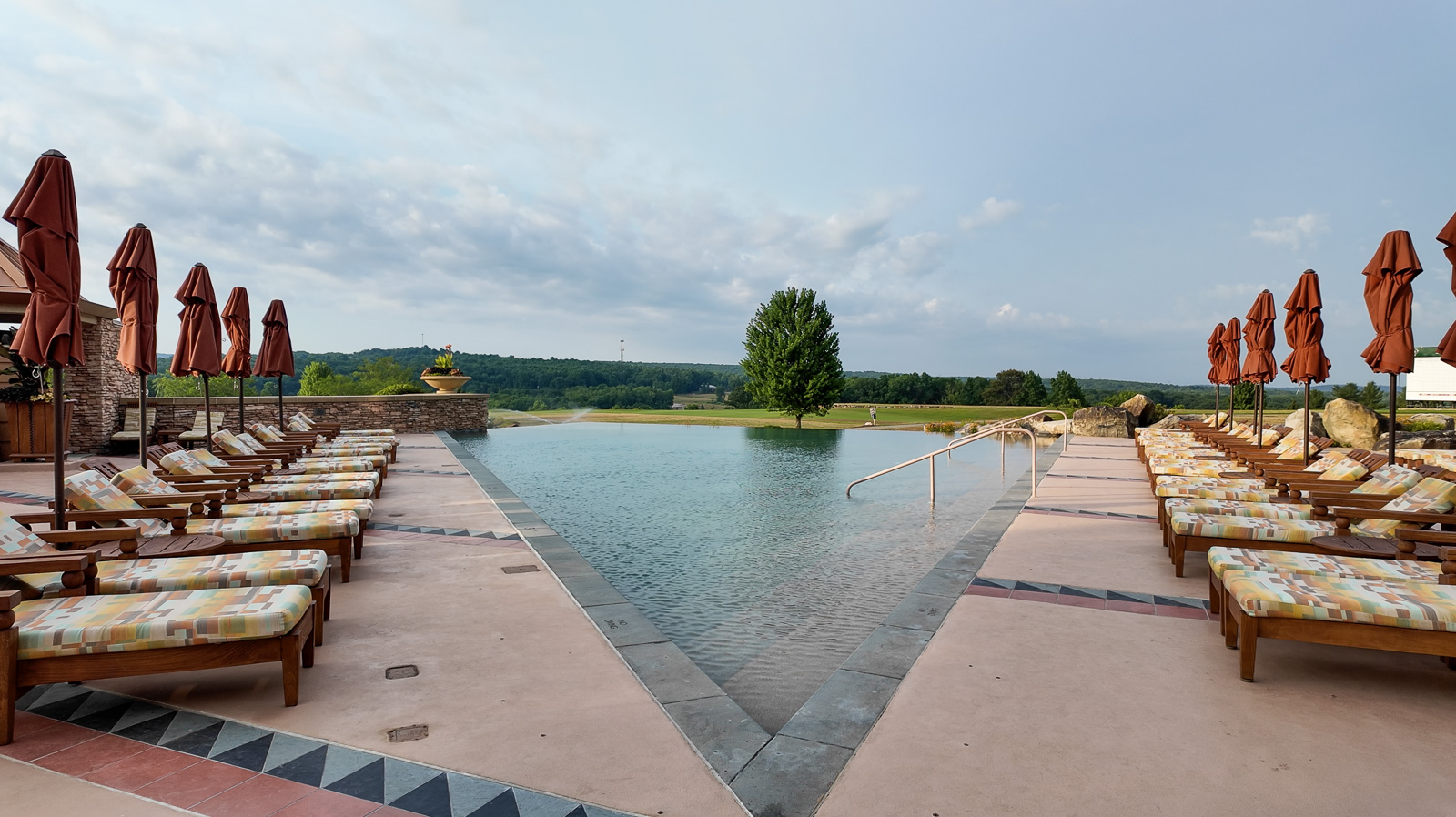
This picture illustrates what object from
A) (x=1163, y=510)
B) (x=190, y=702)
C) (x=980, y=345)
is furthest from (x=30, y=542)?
(x=980, y=345)

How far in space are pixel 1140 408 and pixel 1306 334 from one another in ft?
42.1

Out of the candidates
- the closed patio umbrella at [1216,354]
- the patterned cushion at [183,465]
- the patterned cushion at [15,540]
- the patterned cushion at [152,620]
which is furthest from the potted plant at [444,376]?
the closed patio umbrella at [1216,354]

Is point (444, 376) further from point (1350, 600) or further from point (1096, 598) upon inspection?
point (1350, 600)

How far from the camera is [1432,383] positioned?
21438 millimetres

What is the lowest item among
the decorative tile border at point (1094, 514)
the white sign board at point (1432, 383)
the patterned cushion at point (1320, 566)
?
the decorative tile border at point (1094, 514)

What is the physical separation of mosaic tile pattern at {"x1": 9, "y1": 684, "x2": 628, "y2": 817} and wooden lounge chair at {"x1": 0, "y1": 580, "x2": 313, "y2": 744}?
0.22m

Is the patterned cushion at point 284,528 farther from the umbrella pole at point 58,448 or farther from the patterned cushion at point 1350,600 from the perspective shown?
the patterned cushion at point 1350,600

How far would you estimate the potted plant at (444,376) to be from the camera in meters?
20.3

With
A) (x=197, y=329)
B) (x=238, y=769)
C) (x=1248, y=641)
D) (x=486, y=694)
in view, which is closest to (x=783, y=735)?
(x=486, y=694)

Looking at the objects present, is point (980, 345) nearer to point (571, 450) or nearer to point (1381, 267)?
point (571, 450)

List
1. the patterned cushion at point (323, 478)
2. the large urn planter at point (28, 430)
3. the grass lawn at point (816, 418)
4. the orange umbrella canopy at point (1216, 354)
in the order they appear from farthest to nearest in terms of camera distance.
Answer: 1. the grass lawn at point (816, 418)
2. the orange umbrella canopy at point (1216, 354)
3. the large urn planter at point (28, 430)
4. the patterned cushion at point (323, 478)

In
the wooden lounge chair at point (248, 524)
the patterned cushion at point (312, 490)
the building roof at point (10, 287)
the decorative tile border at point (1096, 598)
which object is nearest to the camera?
the decorative tile border at point (1096, 598)

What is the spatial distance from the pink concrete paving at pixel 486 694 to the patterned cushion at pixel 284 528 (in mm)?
409

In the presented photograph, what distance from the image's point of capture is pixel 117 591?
3.40 meters
